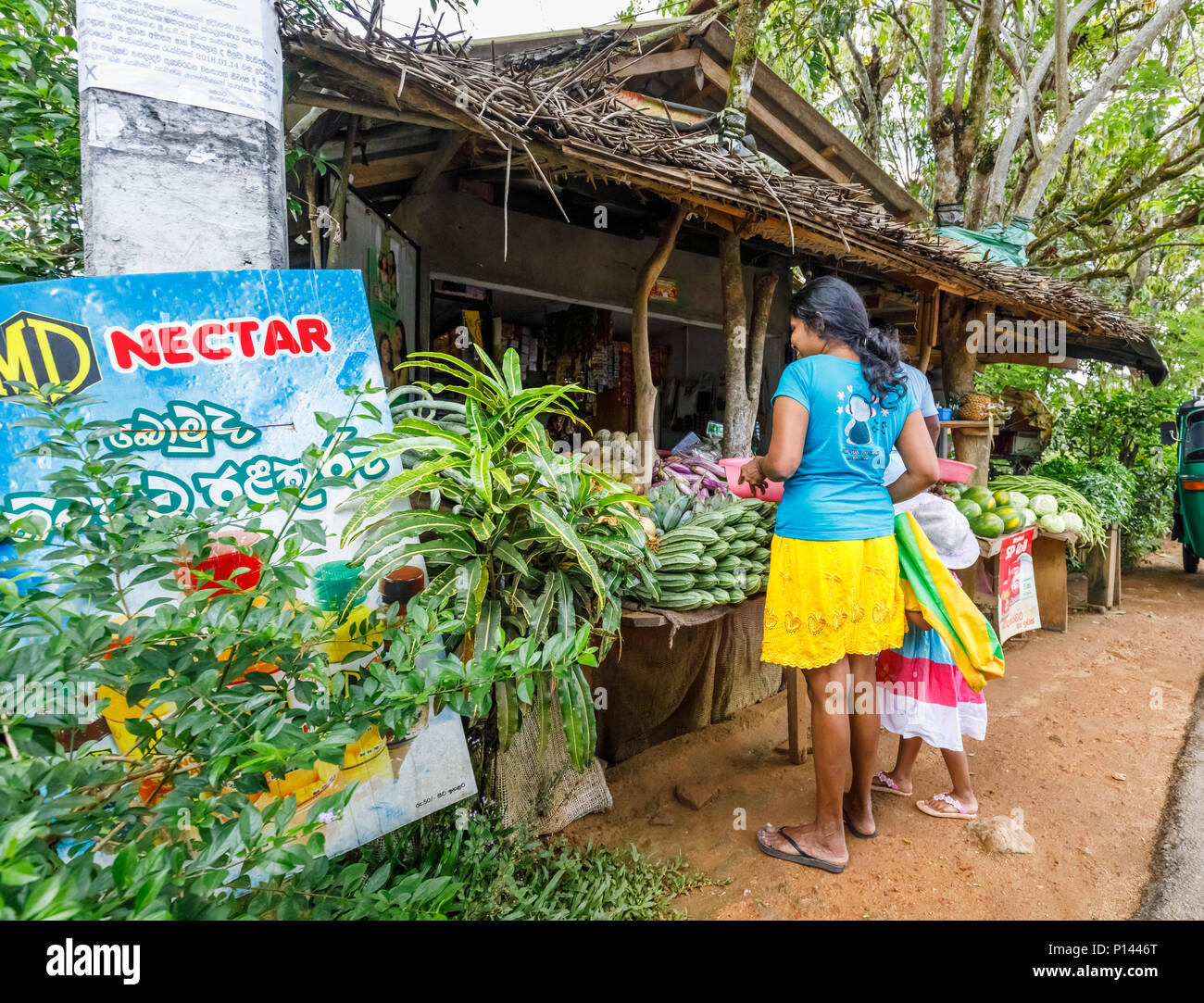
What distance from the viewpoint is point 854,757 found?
8.25ft

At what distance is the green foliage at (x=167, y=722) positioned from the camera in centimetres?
87

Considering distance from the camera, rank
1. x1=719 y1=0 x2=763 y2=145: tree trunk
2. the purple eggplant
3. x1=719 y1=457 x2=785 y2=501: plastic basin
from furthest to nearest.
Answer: the purple eggplant, x1=719 y1=0 x2=763 y2=145: tree trunk, x1=719 y1=457 x2=785 y2=501: plastic basin

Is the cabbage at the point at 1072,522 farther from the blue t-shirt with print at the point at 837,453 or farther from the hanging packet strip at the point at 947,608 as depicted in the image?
the blue t-shirt with print at the point at 837,453

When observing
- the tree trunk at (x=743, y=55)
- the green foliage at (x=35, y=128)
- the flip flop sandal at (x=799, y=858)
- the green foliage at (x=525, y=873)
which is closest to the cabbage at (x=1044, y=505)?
the tree trunk at (x=743, y=55)

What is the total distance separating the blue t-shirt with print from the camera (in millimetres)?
2227

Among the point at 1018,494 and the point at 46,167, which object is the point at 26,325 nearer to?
the point at 46,167

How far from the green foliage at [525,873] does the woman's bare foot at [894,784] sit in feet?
3.53

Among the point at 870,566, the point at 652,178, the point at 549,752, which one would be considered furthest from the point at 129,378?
the point at 870,566

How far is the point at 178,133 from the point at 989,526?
4.57m

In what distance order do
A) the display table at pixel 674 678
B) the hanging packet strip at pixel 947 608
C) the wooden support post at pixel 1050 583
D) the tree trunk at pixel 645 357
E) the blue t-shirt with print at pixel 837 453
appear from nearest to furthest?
the blue t-shirt with print at pixel 837 453
the hanging packet strip at pixel 947 608
the display table at pixel 674 678
the tree trunk at pixel 645 357
the wooden support post at pixel 1050 583

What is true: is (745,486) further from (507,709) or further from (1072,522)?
(1072,522)

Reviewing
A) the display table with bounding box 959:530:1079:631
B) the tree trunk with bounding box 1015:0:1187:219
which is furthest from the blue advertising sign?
the tree trunk with bounding box 1015:0:1187:219

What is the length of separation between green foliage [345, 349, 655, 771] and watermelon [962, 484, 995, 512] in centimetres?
330

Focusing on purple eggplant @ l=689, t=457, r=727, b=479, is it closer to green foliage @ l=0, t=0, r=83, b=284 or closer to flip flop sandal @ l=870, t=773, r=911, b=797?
flip flop sandal @ l=870, t=773, r=911, b=797
